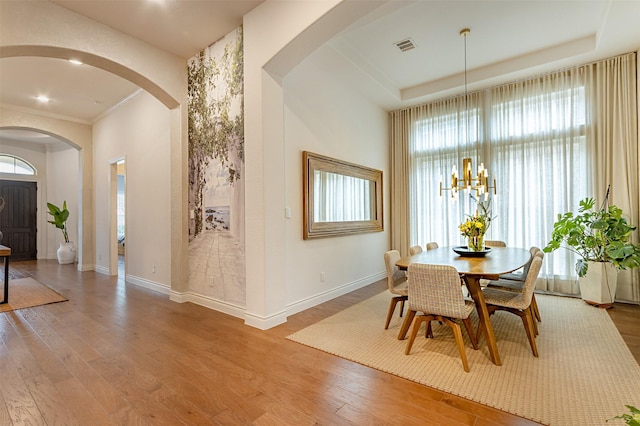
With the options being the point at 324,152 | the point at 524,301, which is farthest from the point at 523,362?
the point at 324,152

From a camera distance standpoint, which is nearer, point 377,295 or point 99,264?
point 377,295

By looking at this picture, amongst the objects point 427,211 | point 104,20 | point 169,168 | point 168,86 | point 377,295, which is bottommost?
point 377,295

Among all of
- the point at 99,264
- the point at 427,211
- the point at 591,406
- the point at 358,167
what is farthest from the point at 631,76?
the point at 99,264

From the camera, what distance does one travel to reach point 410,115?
571 cm

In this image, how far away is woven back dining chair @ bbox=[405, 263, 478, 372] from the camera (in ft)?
7.38

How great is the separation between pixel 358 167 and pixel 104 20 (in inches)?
146

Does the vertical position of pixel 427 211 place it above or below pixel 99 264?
above

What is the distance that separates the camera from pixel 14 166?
27.0ft

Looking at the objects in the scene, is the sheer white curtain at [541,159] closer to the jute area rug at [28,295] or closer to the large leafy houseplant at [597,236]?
the large leafy houseplant at [597,236]

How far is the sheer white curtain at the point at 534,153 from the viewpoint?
13.0 ft

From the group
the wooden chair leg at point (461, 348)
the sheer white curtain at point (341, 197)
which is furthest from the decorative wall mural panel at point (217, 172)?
the wooden chair leg at point (461, 348)

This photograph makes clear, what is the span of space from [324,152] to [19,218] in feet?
31.1

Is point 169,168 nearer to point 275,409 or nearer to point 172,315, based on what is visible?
point 172,315

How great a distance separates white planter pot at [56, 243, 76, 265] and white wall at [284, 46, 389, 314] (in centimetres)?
749
